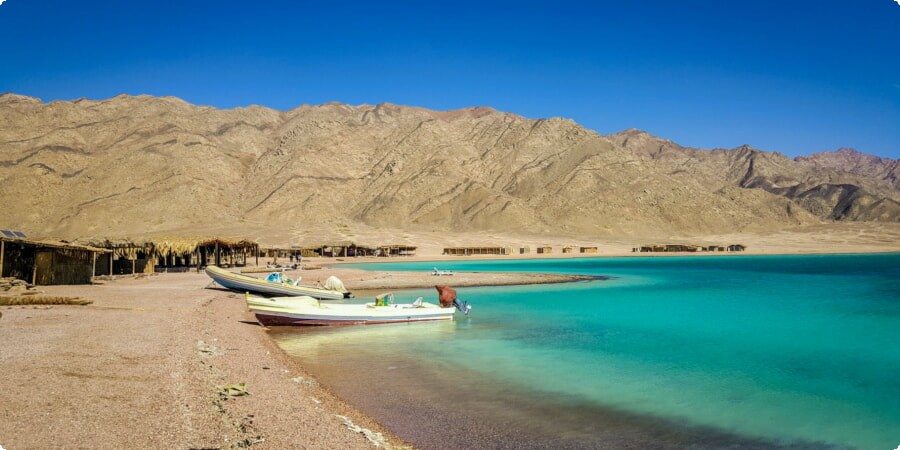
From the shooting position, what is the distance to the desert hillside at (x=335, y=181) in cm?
9606

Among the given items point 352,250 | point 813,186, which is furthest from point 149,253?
point 813,186

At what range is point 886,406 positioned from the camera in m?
11.8

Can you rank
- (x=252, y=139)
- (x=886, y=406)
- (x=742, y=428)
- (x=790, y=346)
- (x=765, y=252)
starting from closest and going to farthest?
(x=742, y=428)
(x=886, y=406)
(x=790, y=346)
(x=765, y=252)
(x=252, y=139)

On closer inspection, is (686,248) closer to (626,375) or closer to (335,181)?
(335,181)

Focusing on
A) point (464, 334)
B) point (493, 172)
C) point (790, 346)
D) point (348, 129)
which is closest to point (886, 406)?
point (790, 346)

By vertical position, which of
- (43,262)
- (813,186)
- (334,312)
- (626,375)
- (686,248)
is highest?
(813,186)

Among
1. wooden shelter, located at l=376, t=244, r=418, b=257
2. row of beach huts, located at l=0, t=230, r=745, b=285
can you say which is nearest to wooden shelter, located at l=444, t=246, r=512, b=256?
row of beach huts, located at l=0, t=230, r=745, b=285

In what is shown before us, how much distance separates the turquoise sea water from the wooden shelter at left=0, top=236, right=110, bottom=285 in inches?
582

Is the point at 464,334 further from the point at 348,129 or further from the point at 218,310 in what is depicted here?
the point at 348,129

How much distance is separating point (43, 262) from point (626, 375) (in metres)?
25.5

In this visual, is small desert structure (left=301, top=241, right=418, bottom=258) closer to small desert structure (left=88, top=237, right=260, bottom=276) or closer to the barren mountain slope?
small desert structure (left=88, top=237, right=260, bottom=276)

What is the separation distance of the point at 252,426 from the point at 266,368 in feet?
13.9

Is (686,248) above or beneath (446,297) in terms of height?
above

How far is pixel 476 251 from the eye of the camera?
7700 centimetres
